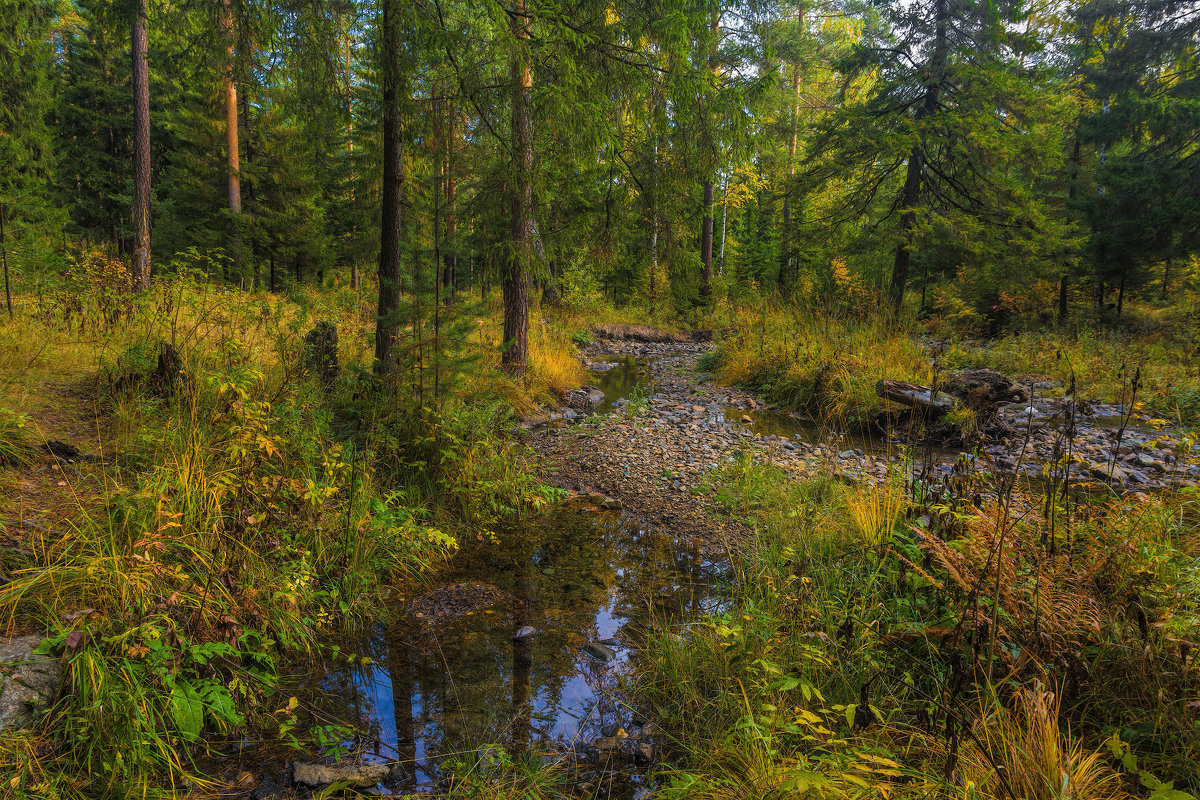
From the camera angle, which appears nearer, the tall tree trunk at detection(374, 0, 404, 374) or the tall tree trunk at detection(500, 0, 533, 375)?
the tall tree trunk at detection(374, 0, 404, 374)

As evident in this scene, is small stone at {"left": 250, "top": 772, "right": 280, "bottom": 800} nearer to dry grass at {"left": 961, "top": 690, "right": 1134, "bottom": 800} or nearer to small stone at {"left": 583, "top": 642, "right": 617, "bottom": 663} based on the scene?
small stone at {"left": 583, "top": 642, "right": 617, "bottom": 663}

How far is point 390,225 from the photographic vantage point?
5055 millimetres

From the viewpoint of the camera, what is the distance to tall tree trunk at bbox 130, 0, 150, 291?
36.1 ft

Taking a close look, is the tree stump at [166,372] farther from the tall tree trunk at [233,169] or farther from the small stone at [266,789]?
the tall tree trunk at [233,169]

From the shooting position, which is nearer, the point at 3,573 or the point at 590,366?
the point at 3,573

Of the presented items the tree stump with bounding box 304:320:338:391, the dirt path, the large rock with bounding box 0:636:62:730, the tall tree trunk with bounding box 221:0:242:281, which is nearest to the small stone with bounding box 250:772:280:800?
the large rock with bounding box 0:636:62:730

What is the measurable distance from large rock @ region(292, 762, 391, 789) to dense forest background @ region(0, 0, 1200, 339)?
142 inches

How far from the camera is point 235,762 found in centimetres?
222

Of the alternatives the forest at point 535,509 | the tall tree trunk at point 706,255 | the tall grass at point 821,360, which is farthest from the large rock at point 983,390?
the tall tree trunk at point 706,255

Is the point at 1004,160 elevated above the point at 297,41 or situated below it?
above

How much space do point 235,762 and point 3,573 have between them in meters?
1.30

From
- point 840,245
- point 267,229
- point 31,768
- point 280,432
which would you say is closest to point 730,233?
point 840,245

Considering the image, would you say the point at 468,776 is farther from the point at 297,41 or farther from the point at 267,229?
the point at 267,229

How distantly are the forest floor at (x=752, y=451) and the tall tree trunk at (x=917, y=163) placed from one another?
14.7ft
